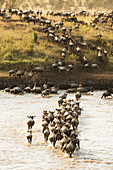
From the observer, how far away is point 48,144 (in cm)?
1873

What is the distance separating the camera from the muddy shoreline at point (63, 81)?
41344 millimetres

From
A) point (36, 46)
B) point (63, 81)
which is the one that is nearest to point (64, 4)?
point (36, 46)

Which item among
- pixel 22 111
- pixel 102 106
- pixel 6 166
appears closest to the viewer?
pixel 6 166

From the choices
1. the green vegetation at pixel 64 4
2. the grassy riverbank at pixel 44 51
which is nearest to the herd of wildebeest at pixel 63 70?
the grassy riverbank at pixel 44 51

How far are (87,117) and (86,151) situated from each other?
929 cm

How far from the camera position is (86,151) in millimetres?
17703

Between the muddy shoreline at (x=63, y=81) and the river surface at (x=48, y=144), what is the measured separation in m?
9.69

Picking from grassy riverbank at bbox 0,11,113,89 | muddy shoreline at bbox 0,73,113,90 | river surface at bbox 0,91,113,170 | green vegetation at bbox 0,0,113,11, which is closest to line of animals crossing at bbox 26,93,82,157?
river surface at bbox 0,91,113,170

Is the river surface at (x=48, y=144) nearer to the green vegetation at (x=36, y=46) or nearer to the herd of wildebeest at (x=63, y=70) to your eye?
the herd of wildebeest at (x=63, y=70)

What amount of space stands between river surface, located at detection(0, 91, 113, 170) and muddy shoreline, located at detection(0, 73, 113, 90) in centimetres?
969

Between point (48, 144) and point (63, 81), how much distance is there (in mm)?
24144

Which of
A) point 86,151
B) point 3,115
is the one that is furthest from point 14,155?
point 3,115

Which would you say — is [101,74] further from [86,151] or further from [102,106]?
[86,151]

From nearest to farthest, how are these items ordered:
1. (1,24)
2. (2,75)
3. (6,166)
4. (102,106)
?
(6,166) → (102,106) → (2,75) → (1,24)
